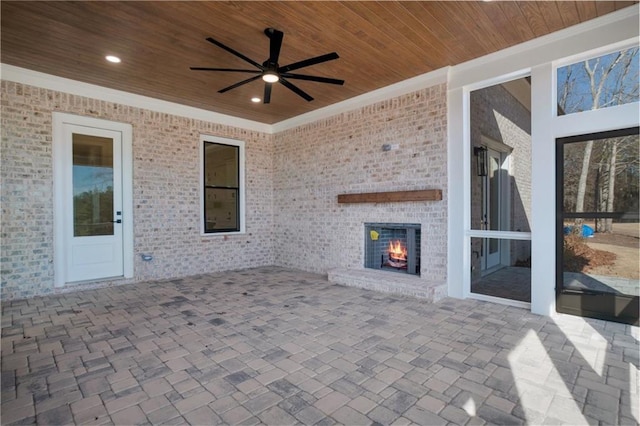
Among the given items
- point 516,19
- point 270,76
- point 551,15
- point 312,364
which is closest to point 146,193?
point 270,76

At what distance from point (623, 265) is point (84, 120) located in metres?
7.64

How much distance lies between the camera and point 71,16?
11.1 ft

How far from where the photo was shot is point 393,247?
5.58 meters

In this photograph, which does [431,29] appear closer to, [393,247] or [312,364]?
[393,247]

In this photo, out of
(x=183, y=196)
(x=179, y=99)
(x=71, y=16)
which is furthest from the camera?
(x=183, y=196)

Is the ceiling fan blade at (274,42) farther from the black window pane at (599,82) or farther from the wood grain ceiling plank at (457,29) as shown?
the black window pane at (599,82)

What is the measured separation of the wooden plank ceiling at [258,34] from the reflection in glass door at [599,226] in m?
1.45

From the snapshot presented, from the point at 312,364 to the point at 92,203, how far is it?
188 inches

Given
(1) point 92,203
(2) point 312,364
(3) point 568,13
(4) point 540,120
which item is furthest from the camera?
(1) point 92,203

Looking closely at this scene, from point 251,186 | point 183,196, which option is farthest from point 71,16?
point 251,186

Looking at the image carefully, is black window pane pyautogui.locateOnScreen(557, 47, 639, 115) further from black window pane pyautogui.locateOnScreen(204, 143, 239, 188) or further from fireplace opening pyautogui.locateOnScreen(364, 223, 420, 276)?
black window pane pyautogui.locateOnScreen(204, 143, 239, 188)

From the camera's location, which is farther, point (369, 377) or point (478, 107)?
point (478, 107)

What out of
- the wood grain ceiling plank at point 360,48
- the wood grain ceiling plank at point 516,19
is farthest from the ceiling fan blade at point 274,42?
the wood grain ceiling plank at point 516,19

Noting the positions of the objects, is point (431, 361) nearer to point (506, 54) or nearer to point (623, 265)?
point (623, 265)
